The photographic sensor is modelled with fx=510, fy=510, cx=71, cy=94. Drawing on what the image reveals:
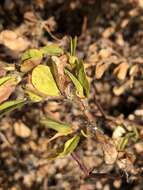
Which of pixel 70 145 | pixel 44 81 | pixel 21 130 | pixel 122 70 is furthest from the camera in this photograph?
pixel 21 130

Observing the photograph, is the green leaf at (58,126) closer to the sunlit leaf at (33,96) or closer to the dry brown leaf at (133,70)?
the sunlit leaf at (33,96)

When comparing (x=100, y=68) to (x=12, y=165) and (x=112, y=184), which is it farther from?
(x=12, y=165)

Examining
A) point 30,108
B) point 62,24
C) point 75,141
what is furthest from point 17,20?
point 75,141

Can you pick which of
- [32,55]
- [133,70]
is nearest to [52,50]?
[32,55]

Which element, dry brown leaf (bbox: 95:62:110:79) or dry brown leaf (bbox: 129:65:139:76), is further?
dry brown leaf (bbox: 129:65:139:76)

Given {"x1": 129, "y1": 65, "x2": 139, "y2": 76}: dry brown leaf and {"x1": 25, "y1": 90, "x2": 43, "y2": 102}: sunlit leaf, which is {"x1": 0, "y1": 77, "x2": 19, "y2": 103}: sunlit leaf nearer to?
{"x1": 25, "y1": 90, "x2": 43, "y2": 102}: sunlit leaf

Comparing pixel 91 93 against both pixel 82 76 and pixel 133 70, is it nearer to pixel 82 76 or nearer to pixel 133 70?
pixel 133 70

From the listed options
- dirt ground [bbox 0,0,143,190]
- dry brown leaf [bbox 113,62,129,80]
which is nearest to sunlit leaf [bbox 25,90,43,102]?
dirt ground [bbox 0,0,143,190]
